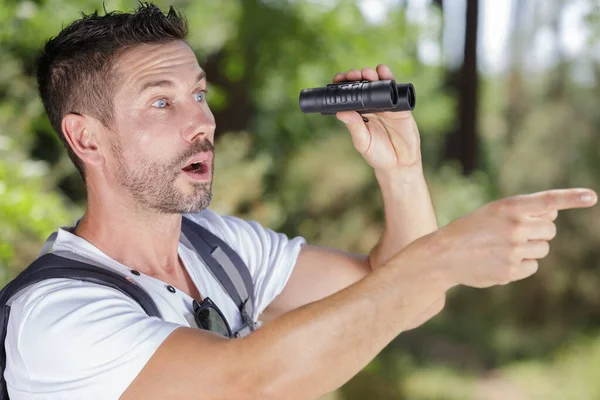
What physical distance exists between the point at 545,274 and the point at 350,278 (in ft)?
17.5

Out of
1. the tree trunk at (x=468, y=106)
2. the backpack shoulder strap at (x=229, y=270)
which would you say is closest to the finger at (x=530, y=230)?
the backpack shoulder strap at (x=229, y=270)

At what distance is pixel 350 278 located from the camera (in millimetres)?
1736

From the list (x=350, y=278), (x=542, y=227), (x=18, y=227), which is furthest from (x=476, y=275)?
(x=18, y=227)

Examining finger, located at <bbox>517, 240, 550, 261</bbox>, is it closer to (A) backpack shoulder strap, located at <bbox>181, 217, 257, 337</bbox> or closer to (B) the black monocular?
(B) the black monocular

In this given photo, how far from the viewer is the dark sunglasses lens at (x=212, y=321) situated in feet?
4.52

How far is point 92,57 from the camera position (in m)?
1.50

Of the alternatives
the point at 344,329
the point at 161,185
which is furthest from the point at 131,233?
the point at 344,329

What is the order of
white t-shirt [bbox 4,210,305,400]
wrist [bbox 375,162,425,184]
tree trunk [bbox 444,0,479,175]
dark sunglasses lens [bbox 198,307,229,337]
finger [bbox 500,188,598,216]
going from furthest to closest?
tree trunk [bbox 444,0,479,175]
wrist [bbox 375,162,425,184]
dark sunglasses lens [bbox 198,307,229,337]
white t-shirt [bbox 4,210,305,400]
finger [bbox 500,188,598,216]

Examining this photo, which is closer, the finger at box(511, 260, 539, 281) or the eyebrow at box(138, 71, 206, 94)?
the finger at box(511, 260, 539, 281)

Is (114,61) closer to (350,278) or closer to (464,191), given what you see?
(350,278)

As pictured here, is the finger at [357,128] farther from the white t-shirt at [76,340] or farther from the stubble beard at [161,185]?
the white t-shirt at [76,340]

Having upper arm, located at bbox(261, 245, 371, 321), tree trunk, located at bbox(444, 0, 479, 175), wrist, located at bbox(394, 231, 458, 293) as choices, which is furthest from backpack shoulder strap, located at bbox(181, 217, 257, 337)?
tree trunk, located at bbox(444, 0, 479, 175)

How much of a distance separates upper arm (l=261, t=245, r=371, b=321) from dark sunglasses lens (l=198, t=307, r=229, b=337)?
33 cm

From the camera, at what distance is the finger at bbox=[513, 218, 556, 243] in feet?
3.14
